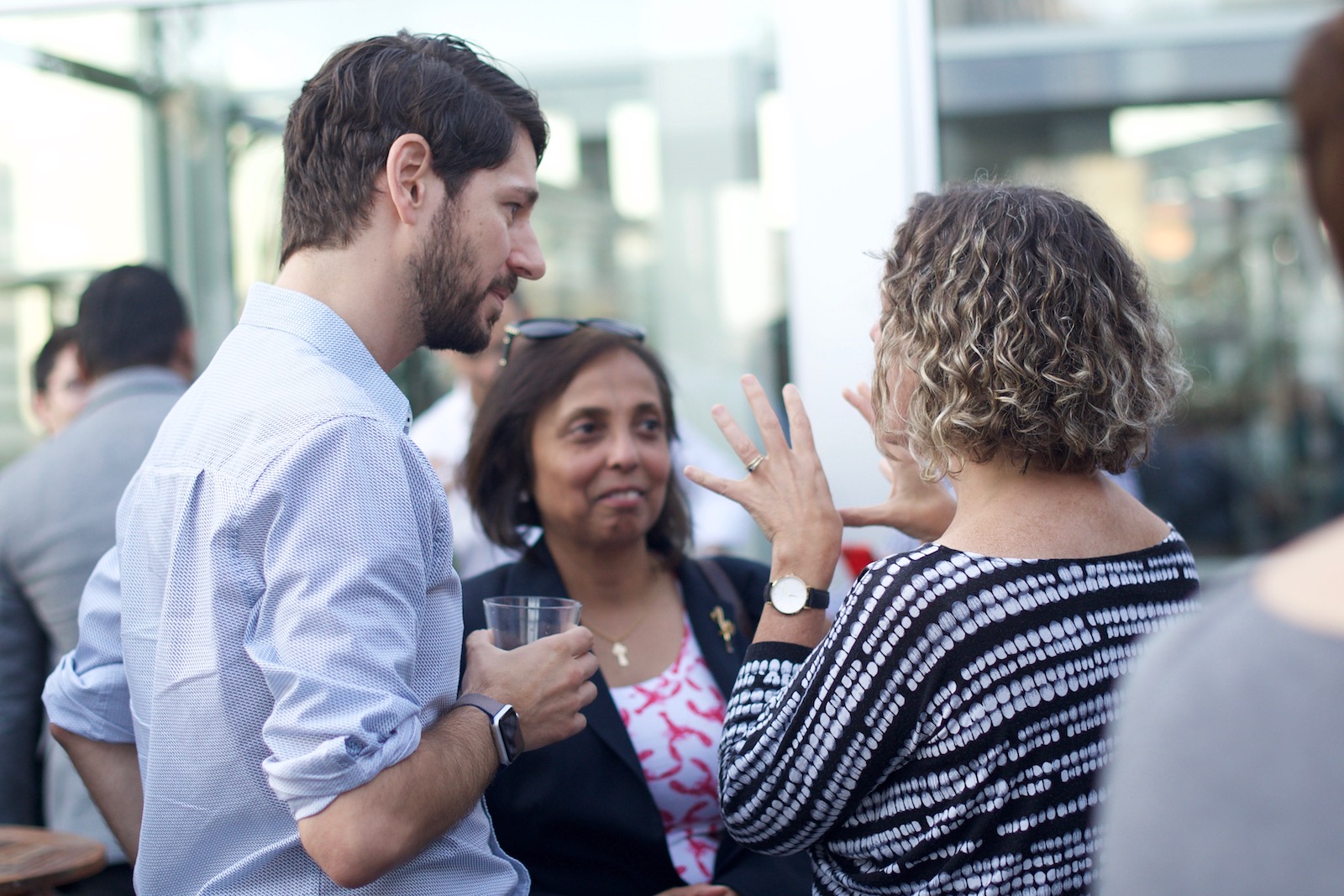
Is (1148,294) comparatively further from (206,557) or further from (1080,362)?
(206,557)

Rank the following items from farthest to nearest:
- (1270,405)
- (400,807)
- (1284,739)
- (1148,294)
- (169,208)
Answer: (1270,405)
(169,208)
(1148,294)
(400,807)
(1284,739)

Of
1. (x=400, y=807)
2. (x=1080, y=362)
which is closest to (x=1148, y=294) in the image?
(x=1080, y=362)

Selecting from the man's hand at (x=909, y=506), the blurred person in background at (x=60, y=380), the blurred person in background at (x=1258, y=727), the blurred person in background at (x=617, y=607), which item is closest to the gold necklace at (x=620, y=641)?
the blurred person in background at (x=617, y=607)

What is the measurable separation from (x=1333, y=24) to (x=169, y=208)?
432 cm

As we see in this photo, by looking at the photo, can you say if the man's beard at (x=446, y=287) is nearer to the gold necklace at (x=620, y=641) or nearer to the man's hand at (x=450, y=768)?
the man's hand at (x=450, y=768)

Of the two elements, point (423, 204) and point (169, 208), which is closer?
point (423, 204)

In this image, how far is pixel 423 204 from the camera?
4.99 ft

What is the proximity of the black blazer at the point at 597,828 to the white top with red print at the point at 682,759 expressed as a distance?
5 cm

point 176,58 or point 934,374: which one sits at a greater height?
point 176,58

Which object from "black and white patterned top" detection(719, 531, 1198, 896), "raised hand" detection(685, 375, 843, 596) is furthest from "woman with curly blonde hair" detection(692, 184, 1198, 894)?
"raised hand" detection(685, 375, 843, 596)

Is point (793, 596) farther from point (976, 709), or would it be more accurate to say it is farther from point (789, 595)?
point (976, 709)

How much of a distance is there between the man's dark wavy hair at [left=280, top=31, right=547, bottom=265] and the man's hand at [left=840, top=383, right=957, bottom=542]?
31.7 inches

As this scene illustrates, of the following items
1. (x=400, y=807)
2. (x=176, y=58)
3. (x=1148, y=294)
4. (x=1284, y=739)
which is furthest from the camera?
(x=176, y=58)

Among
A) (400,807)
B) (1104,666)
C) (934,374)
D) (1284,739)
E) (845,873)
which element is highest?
(934,374)
